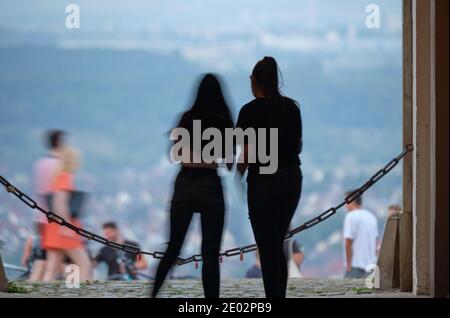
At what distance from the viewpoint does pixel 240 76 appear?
43.3ft

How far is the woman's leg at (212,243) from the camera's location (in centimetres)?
716

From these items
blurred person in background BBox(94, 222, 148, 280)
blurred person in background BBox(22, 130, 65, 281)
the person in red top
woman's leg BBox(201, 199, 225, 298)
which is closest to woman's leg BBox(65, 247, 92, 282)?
the person in red top

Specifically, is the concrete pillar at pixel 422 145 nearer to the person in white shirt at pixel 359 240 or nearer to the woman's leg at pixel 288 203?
the woman's leg at pixel 288 203

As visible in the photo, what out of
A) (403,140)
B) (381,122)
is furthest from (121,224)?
(403,140)

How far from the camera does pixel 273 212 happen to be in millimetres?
7176

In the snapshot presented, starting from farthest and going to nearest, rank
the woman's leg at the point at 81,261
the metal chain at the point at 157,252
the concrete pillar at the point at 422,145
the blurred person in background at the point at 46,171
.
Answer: the woman's leg at the point at 81,261
the blurred person in background at the point at 46,171
the metal chain at the point at 157,252
the concrete pillar at the point at 422,145

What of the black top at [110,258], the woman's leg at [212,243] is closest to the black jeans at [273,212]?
the woman's leg at [212,243]

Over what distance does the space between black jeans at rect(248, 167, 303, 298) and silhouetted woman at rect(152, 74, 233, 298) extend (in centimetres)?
21

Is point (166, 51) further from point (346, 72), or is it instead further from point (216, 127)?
point (216, 127)

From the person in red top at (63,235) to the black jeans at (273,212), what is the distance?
2950 millimetres

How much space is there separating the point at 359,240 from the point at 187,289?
2632 mm

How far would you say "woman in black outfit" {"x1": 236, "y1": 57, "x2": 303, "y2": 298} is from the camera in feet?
23.5

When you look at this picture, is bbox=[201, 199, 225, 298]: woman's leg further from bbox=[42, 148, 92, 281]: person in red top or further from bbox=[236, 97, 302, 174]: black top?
bbox=[42, 148, 92, 281]: person in red top

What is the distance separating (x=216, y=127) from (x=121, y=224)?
18.2 ft
